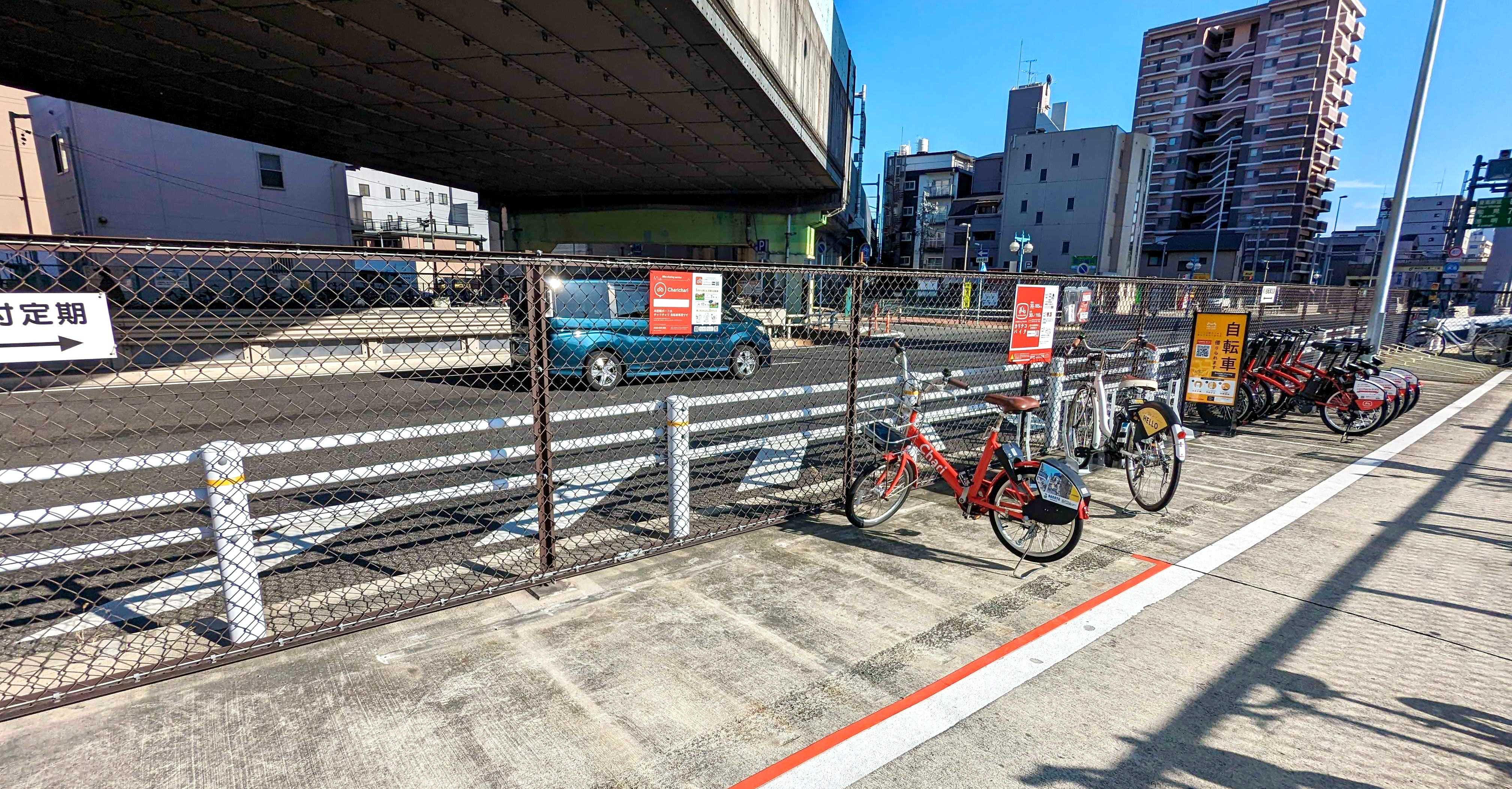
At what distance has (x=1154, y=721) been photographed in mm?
2898

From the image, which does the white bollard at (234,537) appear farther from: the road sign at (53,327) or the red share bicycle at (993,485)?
the red share bicycle at (993,485)

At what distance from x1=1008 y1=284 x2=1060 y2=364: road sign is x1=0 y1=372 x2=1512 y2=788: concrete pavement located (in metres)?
2.02

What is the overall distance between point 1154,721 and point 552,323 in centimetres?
977

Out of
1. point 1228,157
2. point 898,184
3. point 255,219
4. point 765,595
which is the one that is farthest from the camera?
point 898,184

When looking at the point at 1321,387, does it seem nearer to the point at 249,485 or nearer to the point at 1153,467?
the point at 1153,467

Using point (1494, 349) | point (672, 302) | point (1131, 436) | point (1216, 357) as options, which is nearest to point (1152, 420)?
point (1131, 436)

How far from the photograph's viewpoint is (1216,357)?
26.1 feet

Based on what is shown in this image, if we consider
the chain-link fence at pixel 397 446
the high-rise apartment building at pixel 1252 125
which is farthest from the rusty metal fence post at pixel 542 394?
the high-rise apartment building at pixel 1252 125

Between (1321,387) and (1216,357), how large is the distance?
170 cm

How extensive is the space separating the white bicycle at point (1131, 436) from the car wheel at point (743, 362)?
6751mm

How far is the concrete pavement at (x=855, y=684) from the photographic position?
2621 millimetres

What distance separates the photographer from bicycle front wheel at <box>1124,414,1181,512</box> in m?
5.41

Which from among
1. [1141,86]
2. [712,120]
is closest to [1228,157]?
[1141,86]

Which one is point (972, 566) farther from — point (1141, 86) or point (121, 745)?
point (1141, 86)
